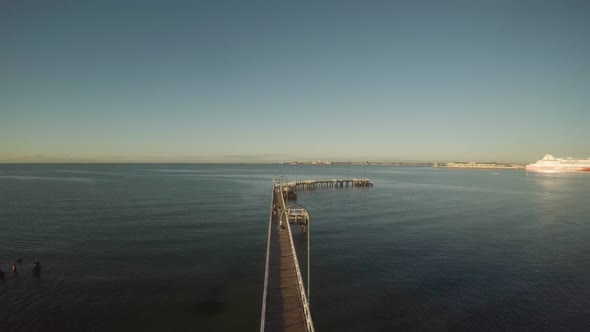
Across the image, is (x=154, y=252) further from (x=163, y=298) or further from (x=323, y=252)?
(x=323, y=252)

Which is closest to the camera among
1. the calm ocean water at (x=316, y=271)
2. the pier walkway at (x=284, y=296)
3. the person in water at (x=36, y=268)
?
the pier walkway at (x=284, y=296)

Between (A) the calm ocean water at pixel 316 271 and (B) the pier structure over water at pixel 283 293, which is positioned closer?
(B) the pier structure over water at pixel 283 293

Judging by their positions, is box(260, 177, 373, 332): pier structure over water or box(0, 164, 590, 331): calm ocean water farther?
box(0, 164, 590, 331): calm ocean water

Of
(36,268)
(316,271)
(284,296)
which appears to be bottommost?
(316,271)

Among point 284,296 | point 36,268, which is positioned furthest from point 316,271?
point 36,268

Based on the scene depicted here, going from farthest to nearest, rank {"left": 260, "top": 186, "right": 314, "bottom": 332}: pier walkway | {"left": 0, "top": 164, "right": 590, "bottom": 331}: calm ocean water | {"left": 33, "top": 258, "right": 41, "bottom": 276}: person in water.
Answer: {"left": 33, "top": 258, "right": 41, "bottom": 276}: person in water, {"left": 0, "top": 164, "right": 590, "bottom": 331}: calm ocean water, {"left": 260, "top": 186, "right": 314, "bottom": 332}: pier walkway

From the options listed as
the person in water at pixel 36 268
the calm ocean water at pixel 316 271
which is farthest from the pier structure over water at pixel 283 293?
the person in water at pixel 36 268

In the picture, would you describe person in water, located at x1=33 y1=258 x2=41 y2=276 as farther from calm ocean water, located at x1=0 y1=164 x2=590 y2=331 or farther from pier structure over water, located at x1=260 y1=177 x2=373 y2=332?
pier structure over water, located at x1=260 y1=177 x2=373 y2=332

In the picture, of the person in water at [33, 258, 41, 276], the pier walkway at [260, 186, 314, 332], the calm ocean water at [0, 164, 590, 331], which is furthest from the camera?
the person in water at [33, 258, 41, 276]

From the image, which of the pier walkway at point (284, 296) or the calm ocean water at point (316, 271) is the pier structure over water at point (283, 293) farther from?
the calm ocean water at point (316, 271)

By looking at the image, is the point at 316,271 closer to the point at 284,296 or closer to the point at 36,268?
the point at 284,296

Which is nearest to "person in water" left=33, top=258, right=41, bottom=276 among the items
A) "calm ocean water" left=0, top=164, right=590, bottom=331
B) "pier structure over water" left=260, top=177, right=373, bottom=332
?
"calm ocean water" left=0, top=164, right=590, bottom=331
